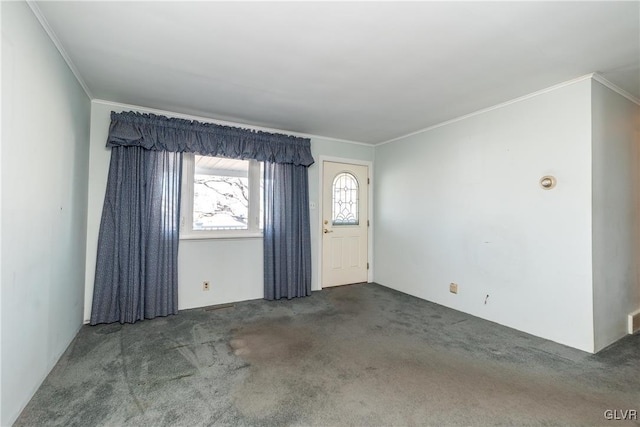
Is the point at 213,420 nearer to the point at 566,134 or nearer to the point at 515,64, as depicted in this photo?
the point at 515,64

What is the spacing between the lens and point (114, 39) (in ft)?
6.30

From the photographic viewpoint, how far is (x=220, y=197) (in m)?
3.60

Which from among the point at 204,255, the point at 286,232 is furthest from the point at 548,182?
the point at 204,255

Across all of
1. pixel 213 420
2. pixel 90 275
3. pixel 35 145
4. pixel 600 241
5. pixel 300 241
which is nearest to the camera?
pixel 213 420

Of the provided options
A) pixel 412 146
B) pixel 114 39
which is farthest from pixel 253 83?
pixel 412 146

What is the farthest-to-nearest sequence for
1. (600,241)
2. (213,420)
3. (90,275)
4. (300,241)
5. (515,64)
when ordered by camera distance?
(300,241) < (90,275) < (600,241) < (515,64) < (213,420)

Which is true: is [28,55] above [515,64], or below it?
below

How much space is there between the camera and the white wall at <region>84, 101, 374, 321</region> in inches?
115

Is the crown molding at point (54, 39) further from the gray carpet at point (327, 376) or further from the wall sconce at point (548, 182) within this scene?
the wall sconce at point (548, 182)

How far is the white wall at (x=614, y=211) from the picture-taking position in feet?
7.80

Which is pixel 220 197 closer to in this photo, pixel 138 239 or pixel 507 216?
pixel 138 239

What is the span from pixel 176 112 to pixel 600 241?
14.3 ft

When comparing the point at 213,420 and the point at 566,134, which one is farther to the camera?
the point at 566,134

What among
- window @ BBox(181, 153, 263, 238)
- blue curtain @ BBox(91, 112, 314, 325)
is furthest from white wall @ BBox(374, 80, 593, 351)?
blue curtain @ BBox(91, 112, 314, 325)
